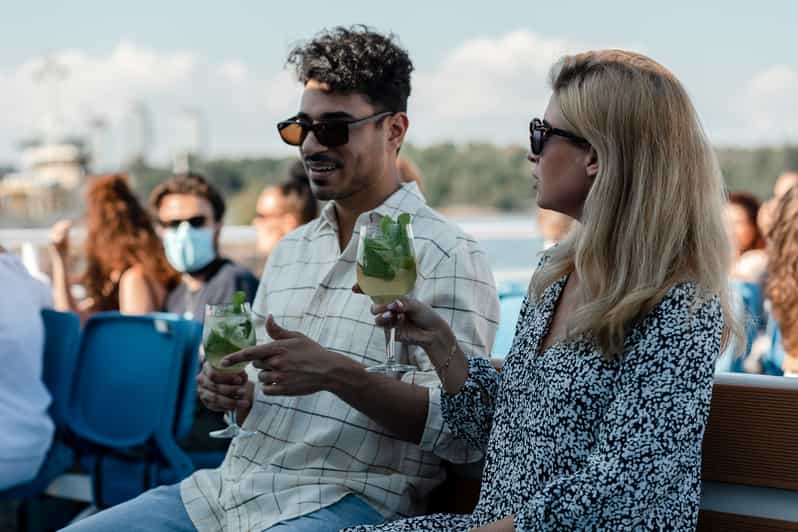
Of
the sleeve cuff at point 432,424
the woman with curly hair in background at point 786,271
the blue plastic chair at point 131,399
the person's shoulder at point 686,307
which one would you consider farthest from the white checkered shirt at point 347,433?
the blue plastic chair at point 131,399

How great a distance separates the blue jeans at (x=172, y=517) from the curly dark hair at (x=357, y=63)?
1.01m

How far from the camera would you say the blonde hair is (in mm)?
1760

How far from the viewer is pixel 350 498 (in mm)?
2236

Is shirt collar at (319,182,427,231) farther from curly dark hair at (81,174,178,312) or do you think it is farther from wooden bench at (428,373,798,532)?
curly dark hair at (81,174,178,312)

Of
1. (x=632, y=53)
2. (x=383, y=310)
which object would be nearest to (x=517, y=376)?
(x=383, y=310)

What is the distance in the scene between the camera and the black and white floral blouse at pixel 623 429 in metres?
1.64

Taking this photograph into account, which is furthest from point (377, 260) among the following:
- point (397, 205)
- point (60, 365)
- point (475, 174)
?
point (475, 174)

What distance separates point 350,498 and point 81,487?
252 cm

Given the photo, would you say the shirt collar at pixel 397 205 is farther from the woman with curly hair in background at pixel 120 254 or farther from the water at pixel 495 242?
the water at pixel 495 242

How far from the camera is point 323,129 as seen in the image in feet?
8.37

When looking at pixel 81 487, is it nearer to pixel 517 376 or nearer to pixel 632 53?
pixel 517 376

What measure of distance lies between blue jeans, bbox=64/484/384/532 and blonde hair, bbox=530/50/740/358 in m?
0.71

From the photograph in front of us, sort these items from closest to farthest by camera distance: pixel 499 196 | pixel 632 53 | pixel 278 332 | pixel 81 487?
pixel 632 53 < pixel 278 332 < pixel 81 487 < pixel 499 196

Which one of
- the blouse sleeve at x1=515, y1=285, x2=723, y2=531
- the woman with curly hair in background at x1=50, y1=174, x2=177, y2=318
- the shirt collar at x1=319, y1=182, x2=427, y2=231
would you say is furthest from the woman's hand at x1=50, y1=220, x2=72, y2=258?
the blouse sleeve at x1=515, y1=285, x2=723, y2=531
